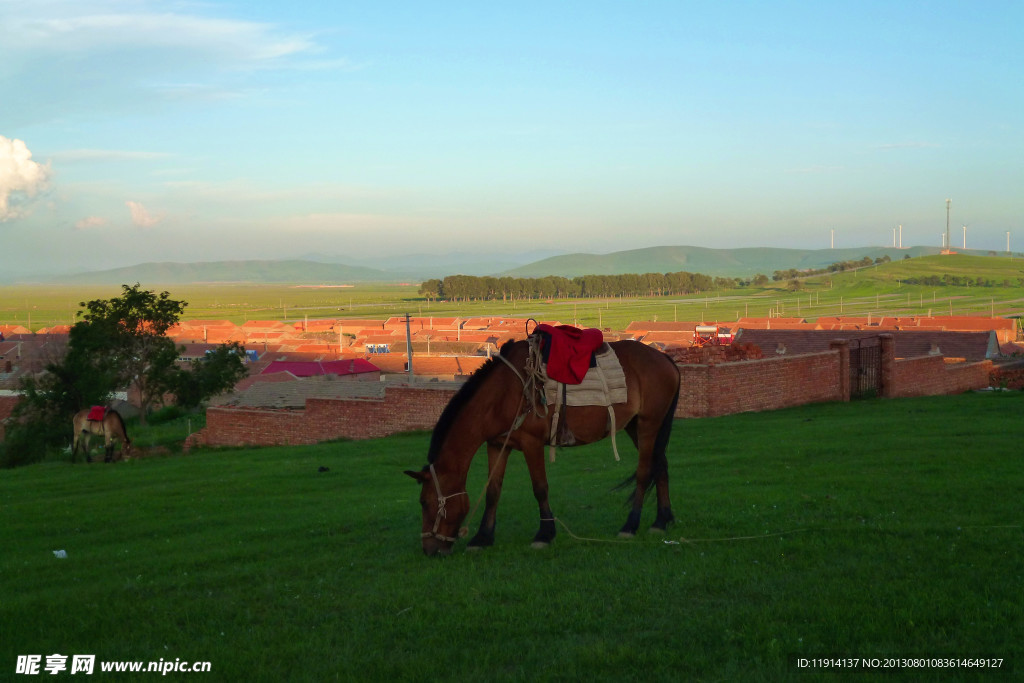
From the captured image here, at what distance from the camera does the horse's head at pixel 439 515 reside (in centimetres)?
778

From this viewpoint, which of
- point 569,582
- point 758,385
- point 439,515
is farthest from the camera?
point 758,385

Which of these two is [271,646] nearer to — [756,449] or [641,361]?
[641,361]

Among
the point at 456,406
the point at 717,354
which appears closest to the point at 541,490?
the point at 456,406

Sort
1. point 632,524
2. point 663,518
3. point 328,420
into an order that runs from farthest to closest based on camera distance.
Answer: point 328,420
point 663,518
point 632,524

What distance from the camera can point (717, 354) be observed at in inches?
1026

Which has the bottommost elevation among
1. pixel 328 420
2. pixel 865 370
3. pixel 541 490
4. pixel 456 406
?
pixel 328 420

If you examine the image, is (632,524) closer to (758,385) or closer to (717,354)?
(758,385)

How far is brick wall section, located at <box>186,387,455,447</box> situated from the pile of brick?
7189 mm

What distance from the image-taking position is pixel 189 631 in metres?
5.84

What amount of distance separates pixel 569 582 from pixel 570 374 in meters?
2.05

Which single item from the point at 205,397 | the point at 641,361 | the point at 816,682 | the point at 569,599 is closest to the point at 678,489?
the point at 641,361

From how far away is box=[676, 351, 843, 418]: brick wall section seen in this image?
2366cm

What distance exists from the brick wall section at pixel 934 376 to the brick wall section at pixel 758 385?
7.71ft

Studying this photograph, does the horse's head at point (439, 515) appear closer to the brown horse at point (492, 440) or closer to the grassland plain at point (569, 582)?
the brown horse at point (492, 440)
